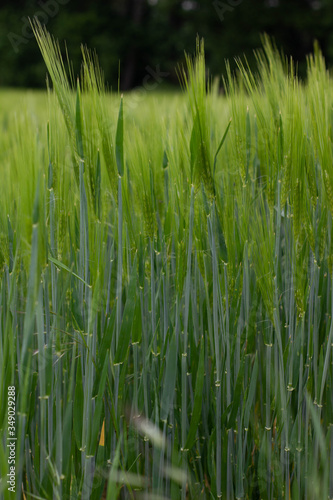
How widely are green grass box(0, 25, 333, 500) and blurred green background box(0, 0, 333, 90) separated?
32.6 feet

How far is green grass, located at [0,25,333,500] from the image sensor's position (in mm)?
567

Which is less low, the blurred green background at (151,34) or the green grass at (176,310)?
the blurred green background at (151,34)

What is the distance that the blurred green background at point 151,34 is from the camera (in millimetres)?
10078

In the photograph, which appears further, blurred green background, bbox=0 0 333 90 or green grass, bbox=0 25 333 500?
blurred green background, bbox=0 0 333 90

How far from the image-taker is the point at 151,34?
1129 cm

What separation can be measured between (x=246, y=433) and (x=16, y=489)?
0.93 ft

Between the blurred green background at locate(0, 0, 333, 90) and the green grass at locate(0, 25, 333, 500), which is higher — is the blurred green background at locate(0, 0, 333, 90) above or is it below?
above

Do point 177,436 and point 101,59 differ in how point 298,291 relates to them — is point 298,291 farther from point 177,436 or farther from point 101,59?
point 101,59

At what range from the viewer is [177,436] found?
2.13 feet

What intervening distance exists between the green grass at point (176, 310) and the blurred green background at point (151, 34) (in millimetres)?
9925

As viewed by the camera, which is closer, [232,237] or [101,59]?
[232,237]

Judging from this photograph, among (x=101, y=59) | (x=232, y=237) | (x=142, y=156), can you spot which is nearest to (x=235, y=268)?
(x=232, y=237)

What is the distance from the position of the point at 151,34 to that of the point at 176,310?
1181cm

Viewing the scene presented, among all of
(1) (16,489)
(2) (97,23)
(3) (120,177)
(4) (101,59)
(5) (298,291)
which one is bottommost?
(1) (16,489)
